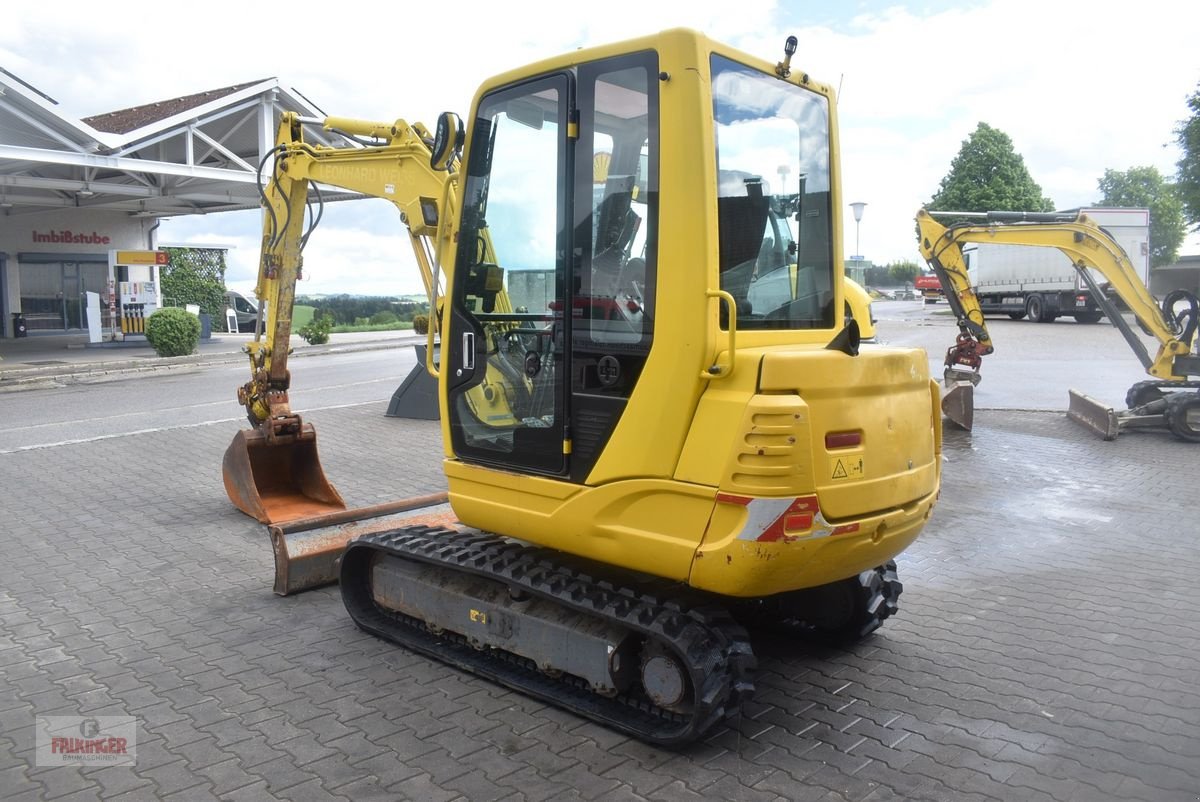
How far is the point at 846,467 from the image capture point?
3678 millimetres

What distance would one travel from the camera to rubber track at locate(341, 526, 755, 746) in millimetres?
3684

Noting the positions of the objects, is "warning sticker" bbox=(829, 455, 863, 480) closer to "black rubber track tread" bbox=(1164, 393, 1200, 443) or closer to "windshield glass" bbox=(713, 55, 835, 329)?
"windshield glass" bbox=(713, 55, 835, 329)

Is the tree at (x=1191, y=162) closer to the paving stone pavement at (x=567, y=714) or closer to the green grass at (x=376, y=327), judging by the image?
the green grass at (x=376, y=327)

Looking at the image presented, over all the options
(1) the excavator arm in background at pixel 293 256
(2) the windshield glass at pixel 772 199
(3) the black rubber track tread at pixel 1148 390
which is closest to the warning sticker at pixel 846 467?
(2) the windshield glass at pixel 772 199

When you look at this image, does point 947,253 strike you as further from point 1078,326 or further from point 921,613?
point 1078,326

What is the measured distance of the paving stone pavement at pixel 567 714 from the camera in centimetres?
356

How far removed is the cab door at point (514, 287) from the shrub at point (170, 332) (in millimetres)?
18963

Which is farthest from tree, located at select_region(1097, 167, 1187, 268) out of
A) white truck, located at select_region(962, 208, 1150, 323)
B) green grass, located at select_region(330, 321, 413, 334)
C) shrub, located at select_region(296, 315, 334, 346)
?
shrub, located at select_region(296, 315, 334, 346)

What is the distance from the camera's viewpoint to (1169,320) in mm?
12703

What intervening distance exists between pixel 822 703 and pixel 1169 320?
11.1m

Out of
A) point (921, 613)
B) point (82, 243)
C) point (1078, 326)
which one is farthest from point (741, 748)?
point (1078, 326)

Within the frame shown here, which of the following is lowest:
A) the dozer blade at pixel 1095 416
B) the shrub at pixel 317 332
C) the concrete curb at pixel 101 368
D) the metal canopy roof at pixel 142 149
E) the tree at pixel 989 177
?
the dozer blade at pixel 1095 416

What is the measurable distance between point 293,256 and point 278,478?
1.87 metres

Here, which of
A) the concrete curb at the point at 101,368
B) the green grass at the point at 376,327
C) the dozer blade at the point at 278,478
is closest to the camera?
the dozer blade at the point at 278,478
